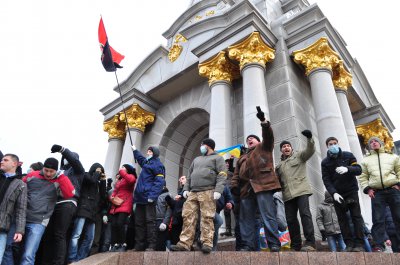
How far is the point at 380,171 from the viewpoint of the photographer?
664 cm

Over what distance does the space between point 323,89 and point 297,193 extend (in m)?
6.28

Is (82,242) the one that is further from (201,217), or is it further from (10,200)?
(201,217)

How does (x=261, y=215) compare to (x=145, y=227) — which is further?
(x=145, y=227)

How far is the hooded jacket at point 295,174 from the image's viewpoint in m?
6.15

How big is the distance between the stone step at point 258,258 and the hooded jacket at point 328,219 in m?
2.46

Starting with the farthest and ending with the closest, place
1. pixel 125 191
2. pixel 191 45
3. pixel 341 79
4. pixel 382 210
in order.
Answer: pixel 191 45 < pixel 341 79 < pixel 125 191 < pixel 382 210

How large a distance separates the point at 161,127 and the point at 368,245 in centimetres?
1083

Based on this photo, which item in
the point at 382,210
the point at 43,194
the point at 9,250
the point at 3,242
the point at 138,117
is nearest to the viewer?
the point at 3,242

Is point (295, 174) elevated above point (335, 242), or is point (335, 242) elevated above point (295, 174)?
point (295, 174)

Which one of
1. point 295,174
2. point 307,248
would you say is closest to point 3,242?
point 307,248

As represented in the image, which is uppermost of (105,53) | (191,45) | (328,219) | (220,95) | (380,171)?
(191,45)

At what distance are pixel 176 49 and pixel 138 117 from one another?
374 centimetres

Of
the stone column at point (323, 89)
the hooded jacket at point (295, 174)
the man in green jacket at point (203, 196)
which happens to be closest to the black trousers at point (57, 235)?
the man in green jacket at point (203, 196)

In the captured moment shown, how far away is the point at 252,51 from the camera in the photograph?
12.0 m
